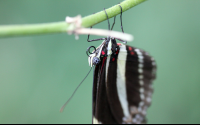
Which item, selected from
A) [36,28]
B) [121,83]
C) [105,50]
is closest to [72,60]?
[121,83]

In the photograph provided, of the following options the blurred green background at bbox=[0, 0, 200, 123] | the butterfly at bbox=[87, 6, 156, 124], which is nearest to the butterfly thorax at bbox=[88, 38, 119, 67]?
the butterfly at bbox=[87, 6, 156, 124]

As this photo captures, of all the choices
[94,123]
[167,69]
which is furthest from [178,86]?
[94,123]

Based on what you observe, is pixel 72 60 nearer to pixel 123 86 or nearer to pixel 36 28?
A: pixel 123 86

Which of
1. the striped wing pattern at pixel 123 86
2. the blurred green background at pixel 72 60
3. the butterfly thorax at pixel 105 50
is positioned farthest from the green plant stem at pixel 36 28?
the blurred green background at pixel 72 60

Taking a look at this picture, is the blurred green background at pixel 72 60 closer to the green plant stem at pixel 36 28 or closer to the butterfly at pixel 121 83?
the butterfly at pixel 121 83

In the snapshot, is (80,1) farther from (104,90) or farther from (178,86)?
(178,86)

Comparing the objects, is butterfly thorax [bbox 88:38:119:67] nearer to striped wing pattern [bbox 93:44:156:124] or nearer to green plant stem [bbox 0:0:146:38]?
striped wing pattern [bbox 93:44:156:124]

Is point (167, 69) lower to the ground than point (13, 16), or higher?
lower
